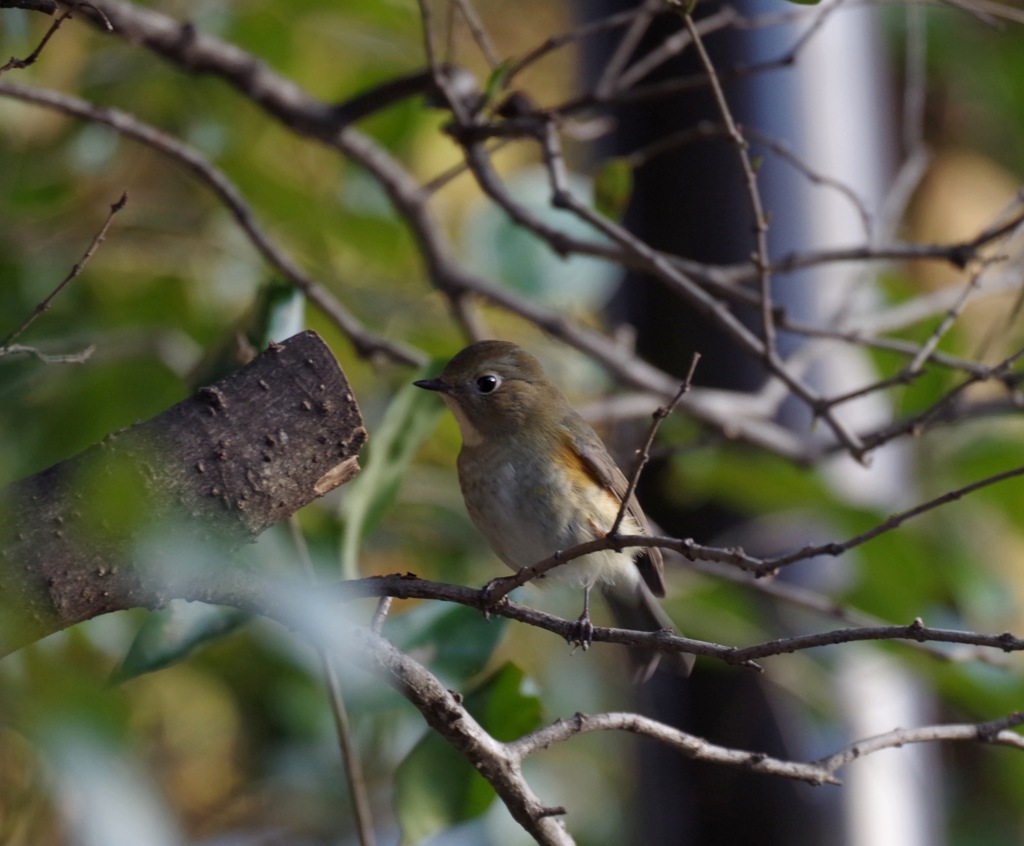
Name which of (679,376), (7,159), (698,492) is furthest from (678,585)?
(7,159)

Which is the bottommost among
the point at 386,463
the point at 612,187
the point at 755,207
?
the point at 386,463

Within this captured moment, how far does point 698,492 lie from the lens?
2.87 metres

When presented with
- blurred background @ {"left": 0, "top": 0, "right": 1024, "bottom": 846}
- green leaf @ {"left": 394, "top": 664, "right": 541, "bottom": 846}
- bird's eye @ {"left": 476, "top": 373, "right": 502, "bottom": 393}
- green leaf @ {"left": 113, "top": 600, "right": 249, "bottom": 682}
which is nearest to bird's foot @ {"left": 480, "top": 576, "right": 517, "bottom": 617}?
green leaf @ {"left": 394, "top": 664, "right": 541, "bottom": 846}

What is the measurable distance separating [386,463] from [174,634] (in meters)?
0.45

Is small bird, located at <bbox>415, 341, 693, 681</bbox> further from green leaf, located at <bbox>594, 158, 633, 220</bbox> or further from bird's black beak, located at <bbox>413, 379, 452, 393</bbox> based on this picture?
green leaf, located at <bbox>594, 158, 633, 220</bbox>

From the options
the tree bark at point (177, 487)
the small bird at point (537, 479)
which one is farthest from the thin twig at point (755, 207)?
the tree bark at point (177, 487)

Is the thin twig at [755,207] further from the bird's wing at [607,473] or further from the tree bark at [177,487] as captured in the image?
the tree bark at [177,487]

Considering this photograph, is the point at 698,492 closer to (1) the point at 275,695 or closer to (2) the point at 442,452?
(2) the point at 442,452

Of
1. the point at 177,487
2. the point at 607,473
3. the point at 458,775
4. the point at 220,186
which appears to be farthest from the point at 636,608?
the point at 177,487

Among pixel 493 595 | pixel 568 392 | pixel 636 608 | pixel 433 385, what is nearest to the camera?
pixel 493 595

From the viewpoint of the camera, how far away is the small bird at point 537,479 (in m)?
2.11

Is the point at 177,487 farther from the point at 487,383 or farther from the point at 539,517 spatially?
the point at 487,383

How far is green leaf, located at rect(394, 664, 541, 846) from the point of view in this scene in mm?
1673

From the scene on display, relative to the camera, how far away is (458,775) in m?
1.70
